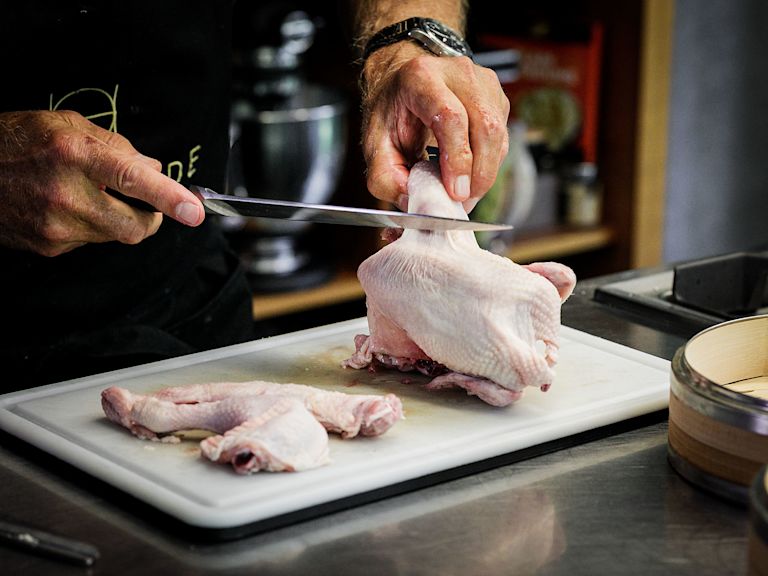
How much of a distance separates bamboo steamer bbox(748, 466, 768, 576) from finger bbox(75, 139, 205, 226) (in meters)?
0.59

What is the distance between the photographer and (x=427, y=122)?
1.33 metres

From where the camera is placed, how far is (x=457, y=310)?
1.19 m

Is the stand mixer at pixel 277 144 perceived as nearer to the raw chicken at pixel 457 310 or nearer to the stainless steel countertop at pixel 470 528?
the raw chicken at pixel 457 310

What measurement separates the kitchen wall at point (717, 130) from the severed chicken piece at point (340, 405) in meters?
2.25

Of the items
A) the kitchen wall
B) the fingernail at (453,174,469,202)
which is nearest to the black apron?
the fingernail at (453,174,469,202)

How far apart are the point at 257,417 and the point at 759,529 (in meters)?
0.45

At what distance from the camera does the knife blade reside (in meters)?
1.17

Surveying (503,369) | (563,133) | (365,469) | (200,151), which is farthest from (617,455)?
(563,133)

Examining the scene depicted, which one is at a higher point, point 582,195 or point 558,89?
point 558,89

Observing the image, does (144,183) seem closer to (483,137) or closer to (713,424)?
(483,137)

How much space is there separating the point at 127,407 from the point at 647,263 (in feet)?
6.86

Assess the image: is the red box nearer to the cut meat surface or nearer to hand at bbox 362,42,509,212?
hand at bbox 362,42,509,212

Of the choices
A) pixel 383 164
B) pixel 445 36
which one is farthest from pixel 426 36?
pixel 383 164

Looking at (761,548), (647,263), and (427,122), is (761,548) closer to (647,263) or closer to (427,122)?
(427,122)
